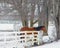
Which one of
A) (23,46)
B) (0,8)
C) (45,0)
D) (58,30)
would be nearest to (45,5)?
(45,0)

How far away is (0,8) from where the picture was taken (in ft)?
30.1

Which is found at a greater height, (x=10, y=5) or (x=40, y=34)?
(x=10, y=5)

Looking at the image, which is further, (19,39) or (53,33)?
(53,33)

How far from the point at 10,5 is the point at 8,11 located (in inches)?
12.9

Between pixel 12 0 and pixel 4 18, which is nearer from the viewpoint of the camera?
pixel 12 0

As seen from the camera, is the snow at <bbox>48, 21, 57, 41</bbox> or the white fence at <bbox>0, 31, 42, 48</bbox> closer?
the white fence at <bbox>0, 31, 42, 48</bbox>

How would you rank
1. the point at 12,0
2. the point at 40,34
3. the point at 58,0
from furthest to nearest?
the point at 12,0
the point at 58,0
the point at 40,34

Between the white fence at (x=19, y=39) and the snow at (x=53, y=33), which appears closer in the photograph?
the white fence at (x=19, y=39)

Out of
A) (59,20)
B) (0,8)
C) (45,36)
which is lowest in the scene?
(45,36)

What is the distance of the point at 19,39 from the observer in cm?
704

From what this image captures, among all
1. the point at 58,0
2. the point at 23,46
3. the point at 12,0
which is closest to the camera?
the point at 23,46

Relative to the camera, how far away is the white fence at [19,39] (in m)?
6.77

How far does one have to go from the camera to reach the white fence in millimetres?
6773

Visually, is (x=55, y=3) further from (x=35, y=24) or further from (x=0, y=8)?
(x=0, y=8)
